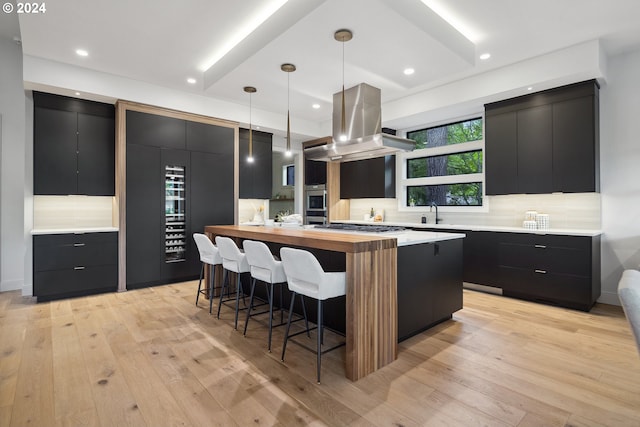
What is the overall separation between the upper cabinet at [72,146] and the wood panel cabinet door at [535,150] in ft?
18.7

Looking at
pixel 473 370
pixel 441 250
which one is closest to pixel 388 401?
pixel 473 370

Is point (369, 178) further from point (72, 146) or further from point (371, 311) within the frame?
point (72, 146)

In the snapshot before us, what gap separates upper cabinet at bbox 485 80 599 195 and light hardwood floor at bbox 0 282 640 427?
Result: 1664 mm

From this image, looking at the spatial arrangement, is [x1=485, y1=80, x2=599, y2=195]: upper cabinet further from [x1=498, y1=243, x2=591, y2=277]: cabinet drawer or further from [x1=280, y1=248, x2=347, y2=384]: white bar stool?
[x1=280, y1=248, x2=347, y2=384]: white bar stool

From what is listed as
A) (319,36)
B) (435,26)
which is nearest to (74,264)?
(319,36)

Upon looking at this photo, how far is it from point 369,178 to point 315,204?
134 cm

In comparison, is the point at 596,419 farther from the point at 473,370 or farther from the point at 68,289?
the point at 68,289

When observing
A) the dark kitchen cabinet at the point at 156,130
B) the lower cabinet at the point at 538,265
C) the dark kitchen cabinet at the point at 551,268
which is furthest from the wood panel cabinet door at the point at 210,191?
the dark kitchen cabinet at the point at 551,268

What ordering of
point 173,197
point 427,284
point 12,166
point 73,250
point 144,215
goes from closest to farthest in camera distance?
1. point 427,284
2. point 73,250
3. point 12,166
4. point 144,215
5. point 173,197

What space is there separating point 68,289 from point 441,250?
4626mm

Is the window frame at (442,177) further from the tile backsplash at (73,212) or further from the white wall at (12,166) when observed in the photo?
the white wall at (12,166)

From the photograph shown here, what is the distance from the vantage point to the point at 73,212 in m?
4.79

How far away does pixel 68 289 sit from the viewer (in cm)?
430

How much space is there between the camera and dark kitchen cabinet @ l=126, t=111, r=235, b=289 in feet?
15.7
